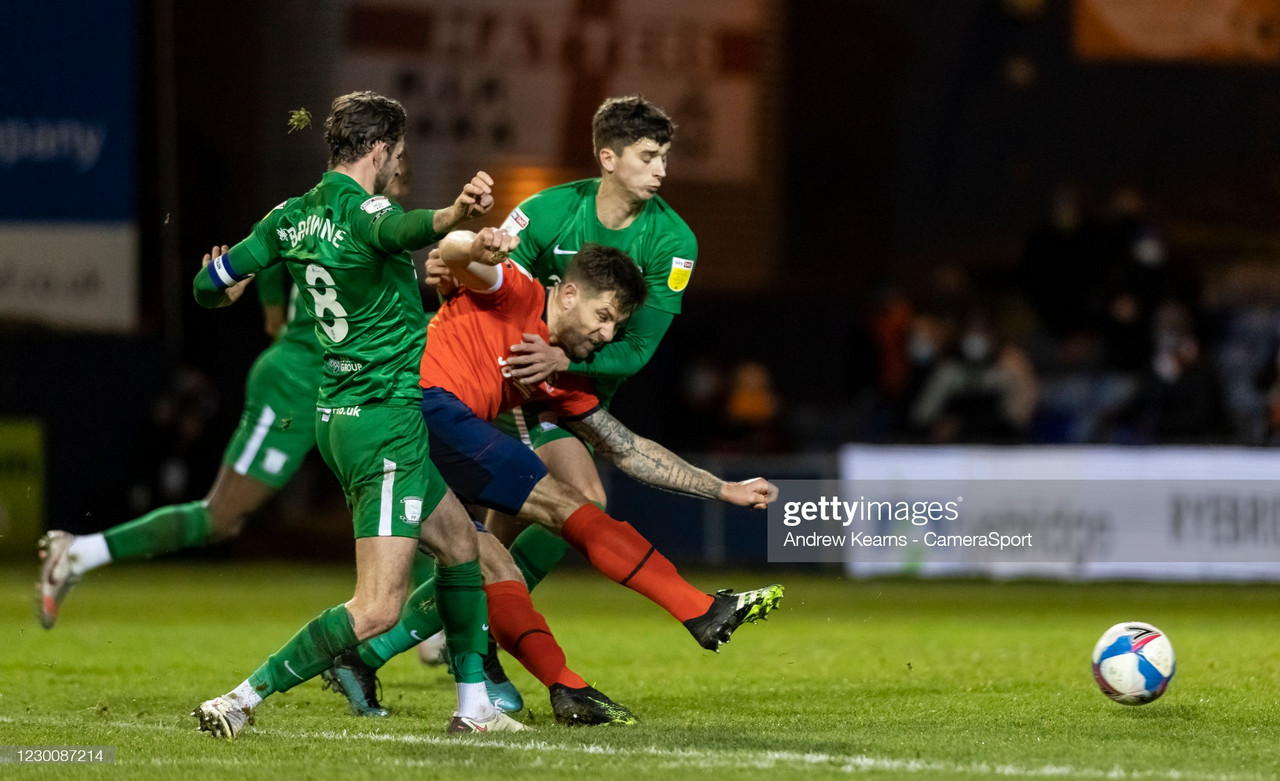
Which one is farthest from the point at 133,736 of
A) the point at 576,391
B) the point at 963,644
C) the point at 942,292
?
the point at 942,292

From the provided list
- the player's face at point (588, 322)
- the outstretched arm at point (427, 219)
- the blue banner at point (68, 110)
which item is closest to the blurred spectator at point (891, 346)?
the blue banner at point (68, 110)

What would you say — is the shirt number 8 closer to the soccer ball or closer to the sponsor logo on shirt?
the sponsor logo on shirt

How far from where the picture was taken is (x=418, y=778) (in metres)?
5.02

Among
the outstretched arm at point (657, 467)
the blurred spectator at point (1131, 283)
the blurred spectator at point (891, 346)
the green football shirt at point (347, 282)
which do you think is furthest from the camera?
the blurred spectator at point (891, 346)

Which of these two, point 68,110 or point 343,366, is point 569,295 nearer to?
point 343,366

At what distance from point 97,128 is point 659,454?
438 inches


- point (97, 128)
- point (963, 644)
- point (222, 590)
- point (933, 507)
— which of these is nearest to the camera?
point (963, 644)

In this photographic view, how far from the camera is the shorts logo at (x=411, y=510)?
5680 mm

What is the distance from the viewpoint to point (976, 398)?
15055mm

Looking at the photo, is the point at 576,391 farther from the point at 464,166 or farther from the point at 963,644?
the point at 464,166

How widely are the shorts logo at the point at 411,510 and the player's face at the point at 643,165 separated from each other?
1817mm

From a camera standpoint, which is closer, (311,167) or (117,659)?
(117,659)

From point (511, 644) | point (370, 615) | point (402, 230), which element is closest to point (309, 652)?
point (370, 615)

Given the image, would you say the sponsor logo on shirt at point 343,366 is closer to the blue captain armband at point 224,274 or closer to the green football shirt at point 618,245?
the blue captain armband at point 224,274
